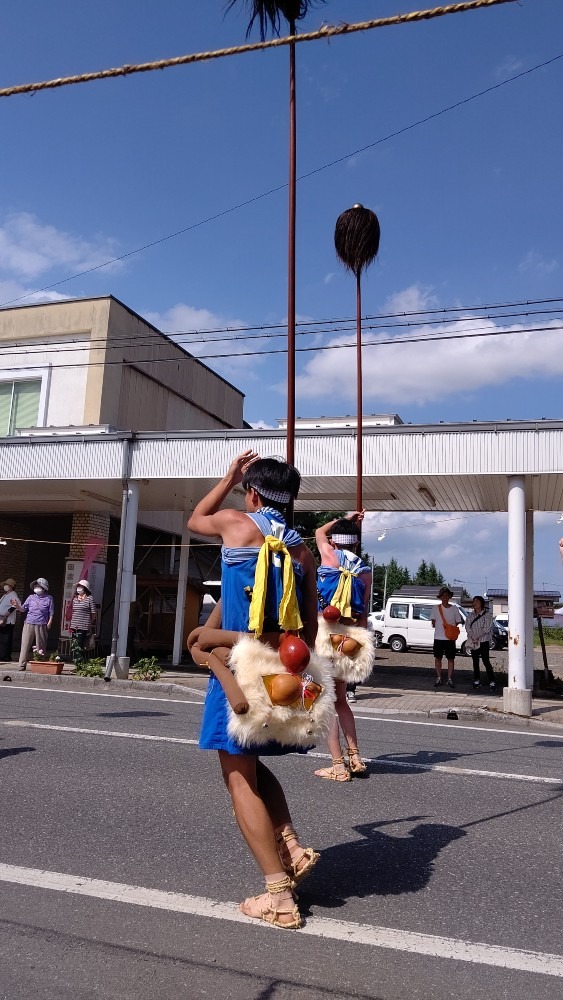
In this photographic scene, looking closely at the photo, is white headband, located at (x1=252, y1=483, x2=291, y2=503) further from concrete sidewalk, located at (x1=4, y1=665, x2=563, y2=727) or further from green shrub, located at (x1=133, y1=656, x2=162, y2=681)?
green shrub, located at (x1=133, y1=656, x2=162, y2=681)

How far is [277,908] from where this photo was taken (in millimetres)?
3389

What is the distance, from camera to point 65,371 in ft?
75.4

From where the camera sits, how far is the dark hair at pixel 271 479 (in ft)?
12.5

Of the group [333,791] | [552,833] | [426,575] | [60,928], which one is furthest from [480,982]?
[426,575]

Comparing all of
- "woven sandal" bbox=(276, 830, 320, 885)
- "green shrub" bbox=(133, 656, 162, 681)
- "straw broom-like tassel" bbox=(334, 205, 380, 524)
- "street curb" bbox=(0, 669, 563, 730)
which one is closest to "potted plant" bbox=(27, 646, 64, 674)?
"street curb" bbox=(0, 669, 563, 730)

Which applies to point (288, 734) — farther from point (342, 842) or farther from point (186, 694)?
point (186, 694)

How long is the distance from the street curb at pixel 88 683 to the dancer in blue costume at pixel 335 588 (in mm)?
7856

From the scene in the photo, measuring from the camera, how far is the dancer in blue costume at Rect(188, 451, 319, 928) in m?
3.45

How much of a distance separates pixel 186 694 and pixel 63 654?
23.9ft

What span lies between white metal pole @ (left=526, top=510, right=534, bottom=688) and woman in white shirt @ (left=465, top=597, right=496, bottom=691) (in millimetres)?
1469

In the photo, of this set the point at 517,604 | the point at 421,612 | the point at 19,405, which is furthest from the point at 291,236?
the point at 421,612

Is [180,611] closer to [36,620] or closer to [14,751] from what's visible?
[36,620]

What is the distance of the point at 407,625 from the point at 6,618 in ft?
70.6

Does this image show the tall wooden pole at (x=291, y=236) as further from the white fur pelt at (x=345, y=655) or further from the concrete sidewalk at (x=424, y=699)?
the concrete sidewalk at (x=424, y=699)
